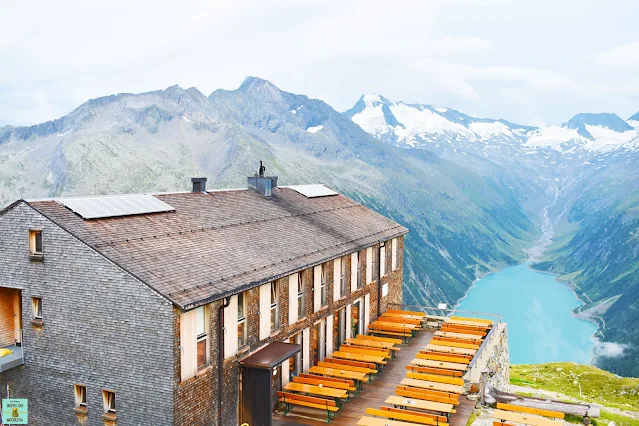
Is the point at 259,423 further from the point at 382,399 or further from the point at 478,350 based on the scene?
the point at 478,350

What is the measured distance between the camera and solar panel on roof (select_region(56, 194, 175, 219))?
2408 centimetres

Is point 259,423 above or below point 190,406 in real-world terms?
below

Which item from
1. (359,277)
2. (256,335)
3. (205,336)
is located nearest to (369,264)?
(359,277)

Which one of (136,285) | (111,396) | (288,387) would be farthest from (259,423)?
(136,285)

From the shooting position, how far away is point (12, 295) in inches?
989

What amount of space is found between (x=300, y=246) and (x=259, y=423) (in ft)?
31.5

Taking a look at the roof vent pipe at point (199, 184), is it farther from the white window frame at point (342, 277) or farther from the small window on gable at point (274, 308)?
the white window frame at point (342, 277)

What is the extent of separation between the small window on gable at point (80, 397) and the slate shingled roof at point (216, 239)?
17.6ft

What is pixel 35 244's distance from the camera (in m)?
23.1

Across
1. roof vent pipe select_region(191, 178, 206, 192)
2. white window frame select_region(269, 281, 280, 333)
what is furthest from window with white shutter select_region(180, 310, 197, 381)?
roof vent pipe select_region(191, 178, 206, 192)

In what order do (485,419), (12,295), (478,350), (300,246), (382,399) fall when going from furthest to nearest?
(478,350)
(300,246)
(382,399)
(485,419)
(12,295)

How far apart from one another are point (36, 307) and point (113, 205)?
16.9ft

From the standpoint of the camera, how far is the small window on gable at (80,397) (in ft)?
74.5

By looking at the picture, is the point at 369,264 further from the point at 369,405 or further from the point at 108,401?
the point at 108,401
